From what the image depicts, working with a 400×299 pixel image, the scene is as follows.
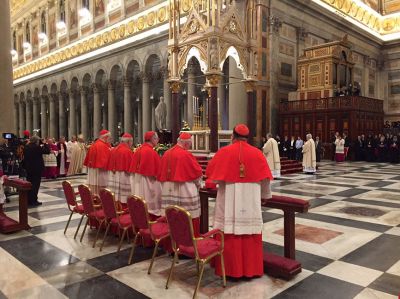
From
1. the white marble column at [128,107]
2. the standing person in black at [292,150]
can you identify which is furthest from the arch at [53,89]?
the standing person in black at [292,150]

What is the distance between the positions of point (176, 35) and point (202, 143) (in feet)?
13.7

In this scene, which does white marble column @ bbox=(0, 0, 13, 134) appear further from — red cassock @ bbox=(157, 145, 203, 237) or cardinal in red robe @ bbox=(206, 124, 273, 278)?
cardinal in red robe @ bbox=(206, 124, 273, 278)

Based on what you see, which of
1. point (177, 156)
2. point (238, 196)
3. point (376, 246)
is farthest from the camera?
point (376, 246)

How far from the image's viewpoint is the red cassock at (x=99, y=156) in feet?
20.7

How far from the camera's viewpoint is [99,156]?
6359 mm

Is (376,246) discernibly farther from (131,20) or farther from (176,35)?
(131,20)

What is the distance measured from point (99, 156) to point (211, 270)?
3.10 metres

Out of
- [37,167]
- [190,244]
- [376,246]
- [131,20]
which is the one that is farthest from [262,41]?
[190,244]

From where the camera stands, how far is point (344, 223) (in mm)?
6441

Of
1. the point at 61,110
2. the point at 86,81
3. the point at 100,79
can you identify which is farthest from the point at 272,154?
the point at 61,110

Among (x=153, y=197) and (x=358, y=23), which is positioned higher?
(x=358, y=23)

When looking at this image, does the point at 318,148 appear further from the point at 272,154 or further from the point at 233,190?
the point at 233,190

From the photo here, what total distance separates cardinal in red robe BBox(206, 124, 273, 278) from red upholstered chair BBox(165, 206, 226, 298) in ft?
0.57

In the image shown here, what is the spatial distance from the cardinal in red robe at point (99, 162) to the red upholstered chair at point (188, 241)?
117 inches
